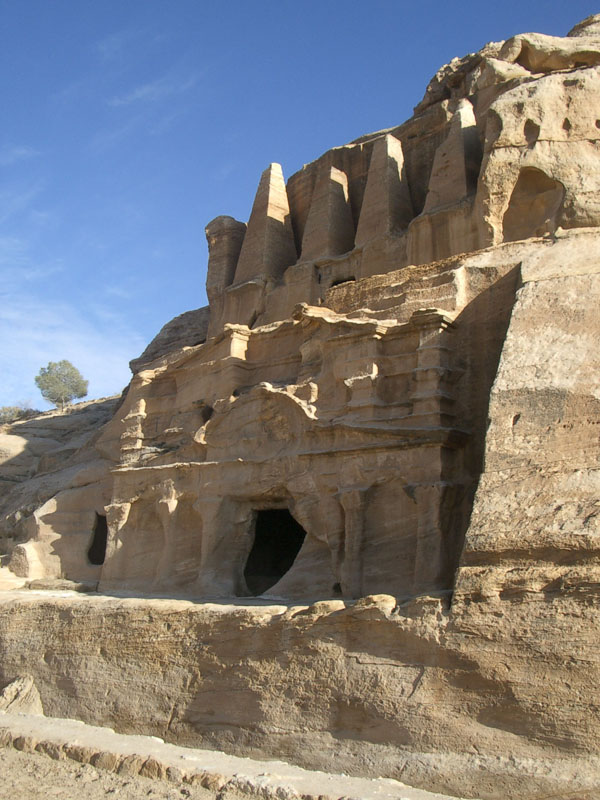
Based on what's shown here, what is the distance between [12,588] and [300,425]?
6.94 m

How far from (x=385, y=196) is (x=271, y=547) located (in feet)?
30.5

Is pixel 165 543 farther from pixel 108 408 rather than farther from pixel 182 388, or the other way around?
pixel 108 408

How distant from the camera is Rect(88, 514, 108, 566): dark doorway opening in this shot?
1878cm

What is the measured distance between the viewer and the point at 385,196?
21.0 meters

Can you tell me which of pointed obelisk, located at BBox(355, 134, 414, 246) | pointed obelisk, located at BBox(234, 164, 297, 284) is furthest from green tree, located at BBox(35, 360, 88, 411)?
pointed obelisk, located at BBox(355, 134, 414, 246)

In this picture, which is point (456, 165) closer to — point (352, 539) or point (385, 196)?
point (385, 196)

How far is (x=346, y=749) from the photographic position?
8688 millimetres

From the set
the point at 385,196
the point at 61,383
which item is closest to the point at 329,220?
the point at 385,196

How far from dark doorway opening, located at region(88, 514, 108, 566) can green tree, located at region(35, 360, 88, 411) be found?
2878cm

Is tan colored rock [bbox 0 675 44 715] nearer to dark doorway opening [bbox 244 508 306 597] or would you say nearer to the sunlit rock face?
the sunlit rock face

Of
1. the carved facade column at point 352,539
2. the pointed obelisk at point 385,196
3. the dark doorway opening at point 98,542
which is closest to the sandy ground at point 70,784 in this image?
the carved facade column at point 352,539

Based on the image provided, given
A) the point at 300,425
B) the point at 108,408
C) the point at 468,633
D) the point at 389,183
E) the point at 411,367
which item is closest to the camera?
the point at 468,633

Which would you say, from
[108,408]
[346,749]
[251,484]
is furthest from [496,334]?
[108,408]

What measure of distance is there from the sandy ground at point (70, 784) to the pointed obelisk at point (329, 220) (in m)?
14.9
